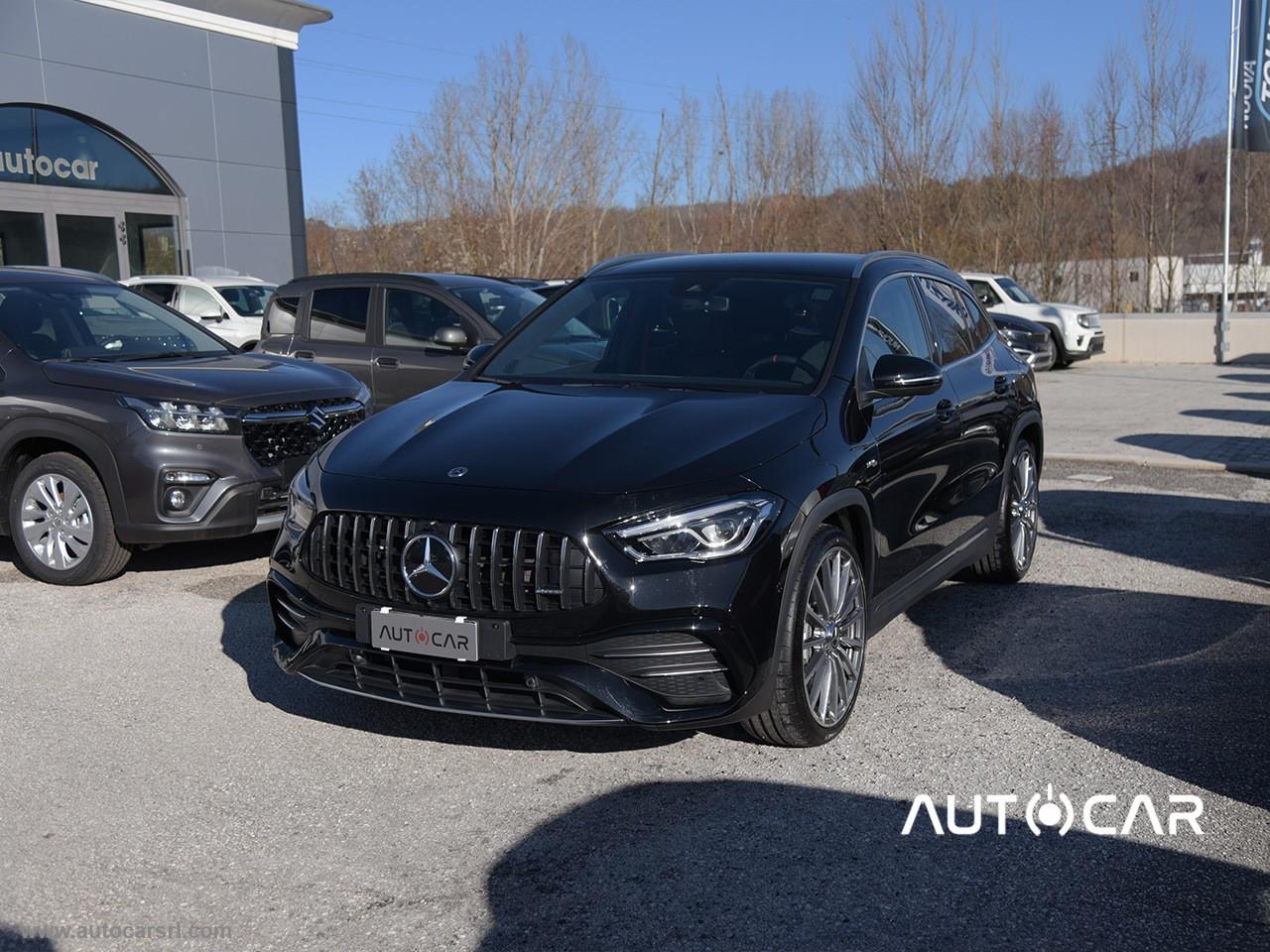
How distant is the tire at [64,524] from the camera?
688 centimetres

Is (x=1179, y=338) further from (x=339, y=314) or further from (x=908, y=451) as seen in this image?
(x=908, y=451)

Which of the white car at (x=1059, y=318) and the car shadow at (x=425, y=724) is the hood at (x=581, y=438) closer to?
the car shadow at (x=425, y=724)

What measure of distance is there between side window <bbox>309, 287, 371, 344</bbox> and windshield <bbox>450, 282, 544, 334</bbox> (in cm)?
82

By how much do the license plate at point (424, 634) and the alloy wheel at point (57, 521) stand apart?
3.55 m

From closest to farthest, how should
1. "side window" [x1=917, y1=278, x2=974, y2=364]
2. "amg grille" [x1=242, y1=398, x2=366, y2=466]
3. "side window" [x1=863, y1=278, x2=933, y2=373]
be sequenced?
"side window" [x1=863, y1=278, x2=933, y2=373] → "side window" [x1=917, y1=278, x2=974, y2=364] → "amg grille" [x1=242, y1=398, x2=366, y2=466]

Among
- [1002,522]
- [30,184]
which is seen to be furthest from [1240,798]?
[30,184]

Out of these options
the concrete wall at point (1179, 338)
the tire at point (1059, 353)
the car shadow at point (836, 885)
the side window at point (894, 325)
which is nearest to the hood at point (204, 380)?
the side window at point (894, 325)

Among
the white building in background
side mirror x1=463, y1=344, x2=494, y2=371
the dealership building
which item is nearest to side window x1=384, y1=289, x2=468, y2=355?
side mirror x1=463, y1=344, x2=494, y2=371

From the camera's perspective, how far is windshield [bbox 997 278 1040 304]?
22844mm

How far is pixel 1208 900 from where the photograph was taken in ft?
10.7

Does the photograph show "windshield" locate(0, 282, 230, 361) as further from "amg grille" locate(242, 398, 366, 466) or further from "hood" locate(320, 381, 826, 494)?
"hood" locate(320, 381, 826, 494)

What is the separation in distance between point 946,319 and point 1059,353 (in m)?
17.4

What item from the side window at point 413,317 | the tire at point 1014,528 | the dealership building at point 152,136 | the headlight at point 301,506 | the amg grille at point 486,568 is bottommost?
the tire at point 1014,528

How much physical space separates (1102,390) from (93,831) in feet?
55.6
